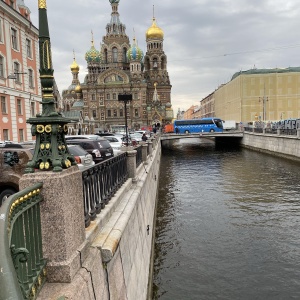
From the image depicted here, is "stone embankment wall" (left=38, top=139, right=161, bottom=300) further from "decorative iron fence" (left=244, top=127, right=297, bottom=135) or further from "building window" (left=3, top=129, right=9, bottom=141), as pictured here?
"decorative iron fence" (left=244, top=127, right=297, bottom=135)

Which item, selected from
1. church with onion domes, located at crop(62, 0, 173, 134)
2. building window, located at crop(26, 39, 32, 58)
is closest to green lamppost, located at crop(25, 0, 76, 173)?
building window, located at crop(26, 39, 32, 58)

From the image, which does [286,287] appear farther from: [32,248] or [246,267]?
[32,248]

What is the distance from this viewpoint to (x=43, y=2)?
3584 mm

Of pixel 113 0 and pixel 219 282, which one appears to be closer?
pixel 219 282

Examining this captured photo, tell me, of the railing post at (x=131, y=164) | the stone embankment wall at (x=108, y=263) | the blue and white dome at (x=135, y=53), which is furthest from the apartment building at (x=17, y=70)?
the blue and white dome at (x=135, y=53)

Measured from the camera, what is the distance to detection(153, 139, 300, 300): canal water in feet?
26.8

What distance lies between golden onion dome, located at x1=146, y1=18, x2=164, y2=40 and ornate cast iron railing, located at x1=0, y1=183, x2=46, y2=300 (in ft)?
296

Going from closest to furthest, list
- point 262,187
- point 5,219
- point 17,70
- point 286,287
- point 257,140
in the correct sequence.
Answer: point 5,219
point 286,287
point 262,187
point 17,70
point 257,140

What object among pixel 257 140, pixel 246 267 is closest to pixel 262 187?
pixel 246 267

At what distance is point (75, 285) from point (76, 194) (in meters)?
1.03

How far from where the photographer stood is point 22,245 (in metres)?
2.79

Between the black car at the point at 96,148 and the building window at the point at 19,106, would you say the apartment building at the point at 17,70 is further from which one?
the black car at the point at 96,148

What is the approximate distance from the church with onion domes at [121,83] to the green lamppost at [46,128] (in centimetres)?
7116

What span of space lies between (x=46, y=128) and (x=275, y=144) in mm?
36790
